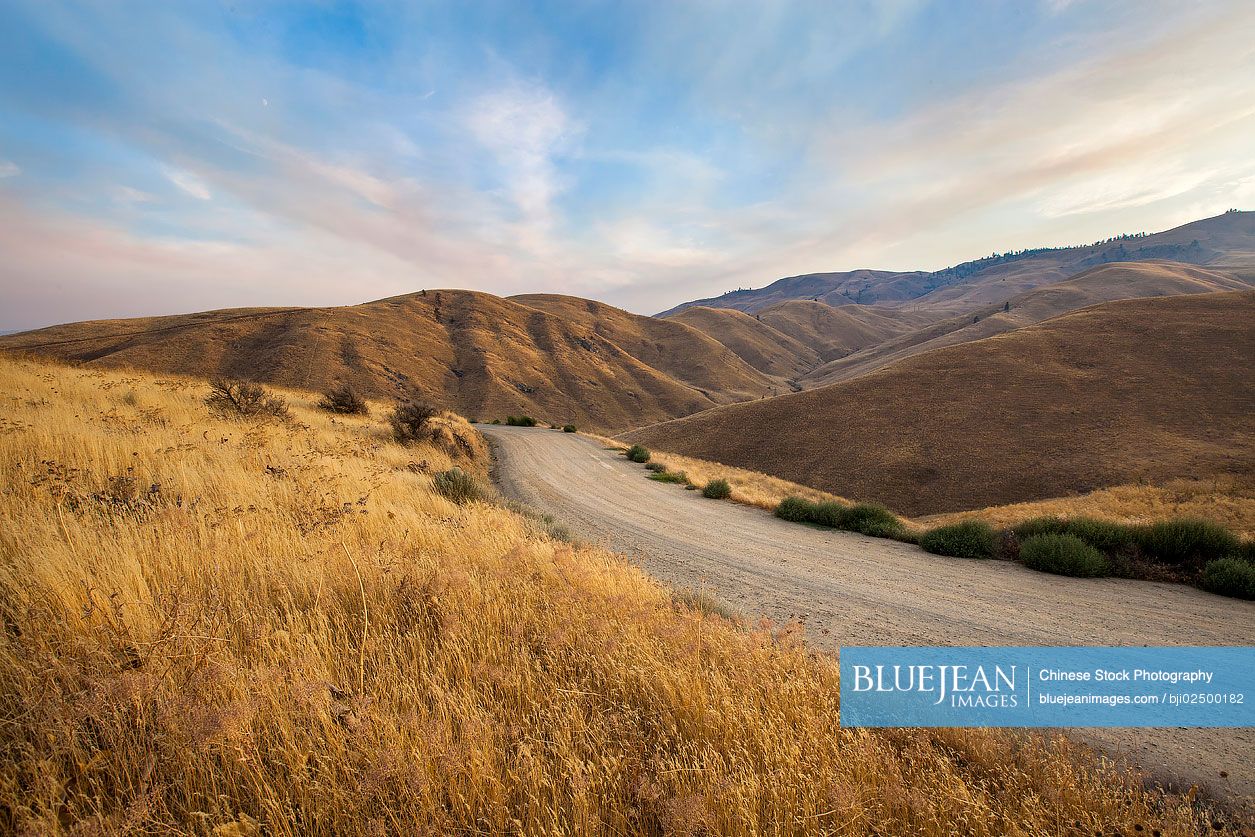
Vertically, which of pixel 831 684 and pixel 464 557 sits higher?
pixel 464 557

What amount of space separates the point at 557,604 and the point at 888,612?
456 centimetres

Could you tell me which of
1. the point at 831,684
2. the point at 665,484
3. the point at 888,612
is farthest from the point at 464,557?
the point at 665,484

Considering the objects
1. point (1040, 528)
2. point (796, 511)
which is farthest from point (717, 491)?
point (1040, 528)

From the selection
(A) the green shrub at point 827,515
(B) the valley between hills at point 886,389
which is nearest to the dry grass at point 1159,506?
(B) the valley between hills at point 886,389

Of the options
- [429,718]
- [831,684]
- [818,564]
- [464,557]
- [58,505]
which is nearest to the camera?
[429,718]

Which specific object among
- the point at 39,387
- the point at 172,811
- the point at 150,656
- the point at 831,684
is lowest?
the point at 831,684

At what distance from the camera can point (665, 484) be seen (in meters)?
16.7

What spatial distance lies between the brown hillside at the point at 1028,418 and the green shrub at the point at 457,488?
30.8 meters

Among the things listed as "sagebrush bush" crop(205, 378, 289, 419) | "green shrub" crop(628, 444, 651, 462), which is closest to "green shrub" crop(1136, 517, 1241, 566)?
"green shrub" crop(628, 444, 651, 462)

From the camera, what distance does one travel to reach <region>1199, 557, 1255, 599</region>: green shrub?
657 cm

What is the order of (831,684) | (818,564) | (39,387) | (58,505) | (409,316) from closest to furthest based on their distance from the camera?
(831,684) < (58,505) < (818,564) < (39,387) < (409,316)

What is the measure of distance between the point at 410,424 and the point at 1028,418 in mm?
47522

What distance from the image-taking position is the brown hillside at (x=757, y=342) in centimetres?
15325

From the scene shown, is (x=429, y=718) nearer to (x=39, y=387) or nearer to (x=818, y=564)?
(x=818, y=564)
